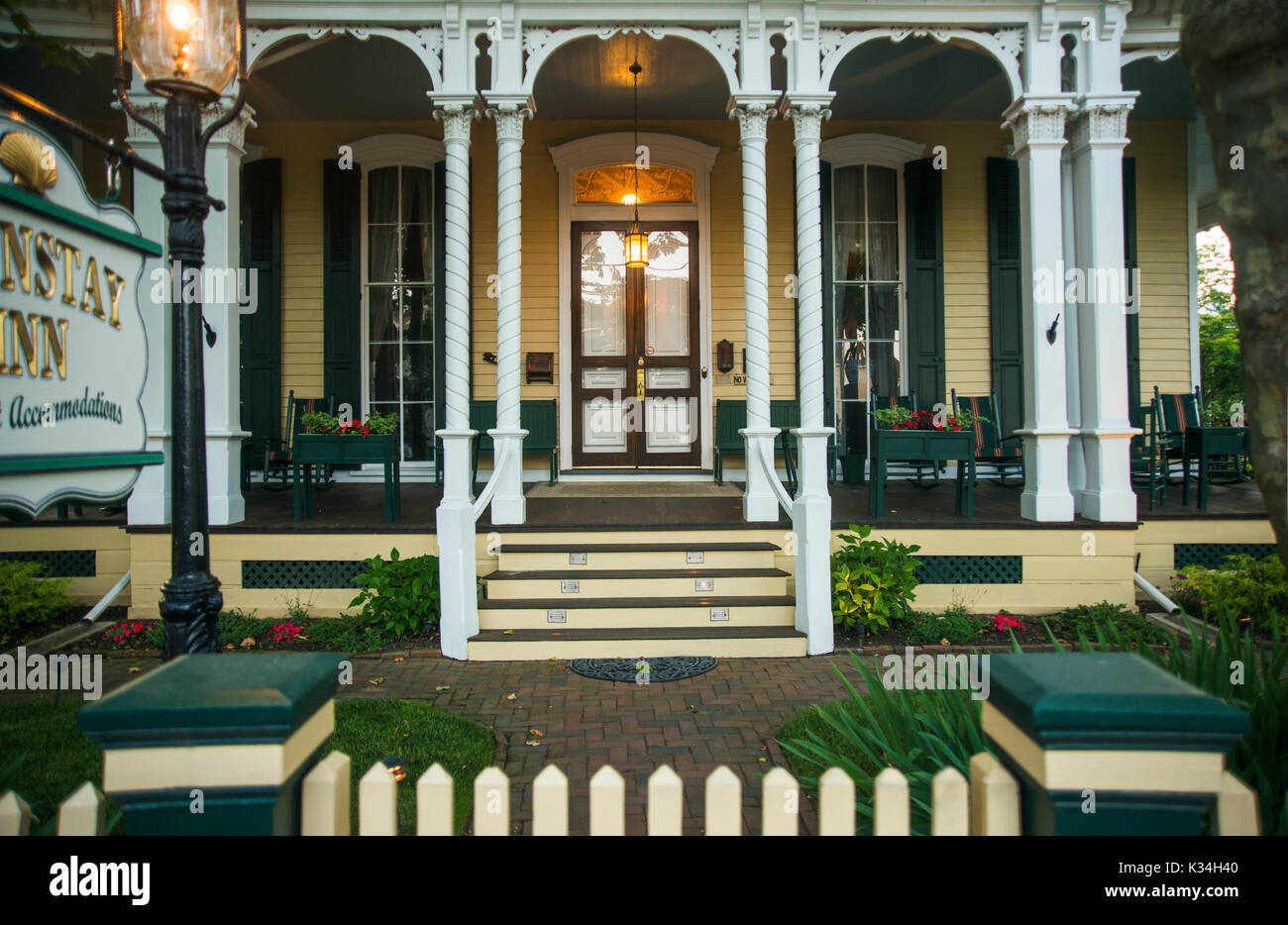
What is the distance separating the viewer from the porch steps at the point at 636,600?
5242 mm

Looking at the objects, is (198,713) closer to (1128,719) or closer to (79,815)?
(79,815)

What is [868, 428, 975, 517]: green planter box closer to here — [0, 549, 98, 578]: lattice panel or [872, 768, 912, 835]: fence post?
Answer: [872, 768, 912, 835]: fence post

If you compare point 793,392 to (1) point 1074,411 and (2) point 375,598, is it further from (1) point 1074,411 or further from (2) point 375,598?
(2) point 375,598

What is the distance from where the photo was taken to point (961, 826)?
155cm

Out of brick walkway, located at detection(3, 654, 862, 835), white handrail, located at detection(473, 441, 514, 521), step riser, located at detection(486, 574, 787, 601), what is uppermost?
white handrail, located at detection(473, 441, 514, 521)

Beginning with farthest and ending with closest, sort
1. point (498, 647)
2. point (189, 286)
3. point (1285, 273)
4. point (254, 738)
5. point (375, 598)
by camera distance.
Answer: point (375, 598) < point (498, 647) < point (189, 286) < point (1285, 273) < point (254, 738)

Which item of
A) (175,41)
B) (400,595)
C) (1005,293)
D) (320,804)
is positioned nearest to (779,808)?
(320,804)

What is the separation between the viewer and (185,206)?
87.6 inches

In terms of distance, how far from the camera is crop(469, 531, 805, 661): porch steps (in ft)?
17.2

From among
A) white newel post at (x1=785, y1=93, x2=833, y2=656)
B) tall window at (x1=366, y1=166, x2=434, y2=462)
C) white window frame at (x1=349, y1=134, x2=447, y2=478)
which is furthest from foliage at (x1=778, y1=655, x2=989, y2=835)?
tall window at (x1=366, y1=166, x2=434, y2=462)

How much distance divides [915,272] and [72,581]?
→ 27.9 feet

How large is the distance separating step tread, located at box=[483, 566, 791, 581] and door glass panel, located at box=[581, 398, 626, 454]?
10.9 ft
